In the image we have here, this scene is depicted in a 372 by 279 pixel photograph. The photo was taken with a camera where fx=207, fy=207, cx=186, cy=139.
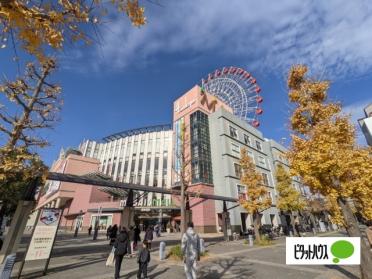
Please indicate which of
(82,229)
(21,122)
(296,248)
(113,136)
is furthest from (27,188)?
(113,136)

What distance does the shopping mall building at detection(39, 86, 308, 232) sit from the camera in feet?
107

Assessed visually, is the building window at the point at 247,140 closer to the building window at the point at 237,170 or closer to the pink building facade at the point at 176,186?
the pink building facade at the point at 176,186

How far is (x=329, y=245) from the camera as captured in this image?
295 centimetres

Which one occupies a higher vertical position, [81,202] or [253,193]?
[81,202]

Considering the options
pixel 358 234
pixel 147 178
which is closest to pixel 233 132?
pixel 147 178

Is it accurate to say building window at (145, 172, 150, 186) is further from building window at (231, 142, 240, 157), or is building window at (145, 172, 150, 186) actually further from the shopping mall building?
building window at (231, 142, 240, 157)

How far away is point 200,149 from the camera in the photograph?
116 ft

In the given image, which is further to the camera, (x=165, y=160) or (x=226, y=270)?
(x=165, y=160)

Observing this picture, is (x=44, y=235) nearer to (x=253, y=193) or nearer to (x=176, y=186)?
(x=253, y=193)

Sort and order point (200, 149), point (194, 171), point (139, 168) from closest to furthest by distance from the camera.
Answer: point (194, 171) → point (200, 149) → point (139, 168)

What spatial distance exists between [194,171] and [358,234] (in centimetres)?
2792

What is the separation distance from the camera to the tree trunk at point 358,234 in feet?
20.7

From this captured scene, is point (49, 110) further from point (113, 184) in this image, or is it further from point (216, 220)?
point (216, 220)

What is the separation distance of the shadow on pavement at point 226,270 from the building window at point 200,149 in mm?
22512
